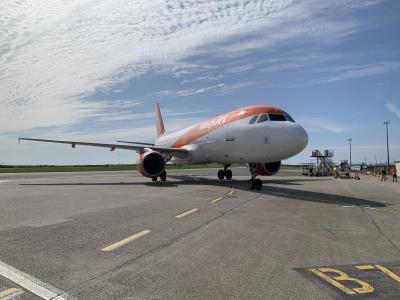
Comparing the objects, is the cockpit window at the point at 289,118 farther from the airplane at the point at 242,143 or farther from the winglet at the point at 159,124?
the winglet at the point at 159,124

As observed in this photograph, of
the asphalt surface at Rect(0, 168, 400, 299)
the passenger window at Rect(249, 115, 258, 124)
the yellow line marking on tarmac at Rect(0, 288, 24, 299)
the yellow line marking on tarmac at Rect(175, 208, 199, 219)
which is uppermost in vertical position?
the passenger window at Rect(249, 115, 258, 124)

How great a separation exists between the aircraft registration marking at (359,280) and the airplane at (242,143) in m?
11.5

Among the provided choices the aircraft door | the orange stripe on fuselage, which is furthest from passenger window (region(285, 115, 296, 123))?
the aircraft door

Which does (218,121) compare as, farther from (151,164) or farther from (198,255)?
(198,255)

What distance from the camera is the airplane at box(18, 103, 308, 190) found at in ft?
55.6

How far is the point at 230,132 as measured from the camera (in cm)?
2031

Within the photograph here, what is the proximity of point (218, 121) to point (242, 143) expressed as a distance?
399 centimetres

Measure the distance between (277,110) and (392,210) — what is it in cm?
759

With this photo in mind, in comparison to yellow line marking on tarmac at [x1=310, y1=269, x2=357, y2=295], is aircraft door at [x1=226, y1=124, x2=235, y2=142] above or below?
above

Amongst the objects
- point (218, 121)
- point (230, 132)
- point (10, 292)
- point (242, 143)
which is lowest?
point (10, 292)

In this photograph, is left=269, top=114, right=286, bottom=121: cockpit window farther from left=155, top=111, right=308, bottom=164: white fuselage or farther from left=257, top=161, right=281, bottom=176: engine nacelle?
left=257, top=161, right=281, bottom=176: engine nacelle

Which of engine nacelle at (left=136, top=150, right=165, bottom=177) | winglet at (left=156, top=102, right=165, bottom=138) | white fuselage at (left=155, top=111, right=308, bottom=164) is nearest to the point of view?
white fuselage at (left=155, top=111, right=308, bottom=164)

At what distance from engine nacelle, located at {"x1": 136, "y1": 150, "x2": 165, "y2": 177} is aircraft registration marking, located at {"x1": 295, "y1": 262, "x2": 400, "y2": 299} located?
1954cm

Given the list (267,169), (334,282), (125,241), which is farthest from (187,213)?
(267,169)
